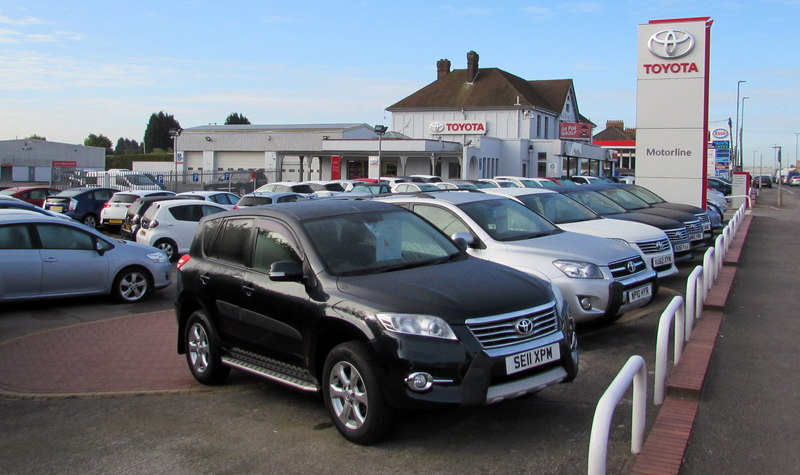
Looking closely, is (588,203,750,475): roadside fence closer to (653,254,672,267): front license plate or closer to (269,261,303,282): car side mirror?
(653,254,672,267): front license plate

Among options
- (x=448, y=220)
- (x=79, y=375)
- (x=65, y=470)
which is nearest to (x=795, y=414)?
(x=448, y=220)

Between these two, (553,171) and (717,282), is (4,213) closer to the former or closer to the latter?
(717,282)

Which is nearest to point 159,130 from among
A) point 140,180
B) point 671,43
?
point 140,180

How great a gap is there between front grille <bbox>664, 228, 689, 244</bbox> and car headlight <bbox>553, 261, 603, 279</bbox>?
5.37 metres

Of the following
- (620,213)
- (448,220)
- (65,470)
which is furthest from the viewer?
(620,213)

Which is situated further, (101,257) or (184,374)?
(101,257)

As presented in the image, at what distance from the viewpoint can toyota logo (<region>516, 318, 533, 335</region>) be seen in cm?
504

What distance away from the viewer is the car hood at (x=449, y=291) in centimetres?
493

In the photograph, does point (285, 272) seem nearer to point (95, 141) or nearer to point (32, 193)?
point (32, 193)

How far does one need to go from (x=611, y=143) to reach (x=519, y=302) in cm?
10180

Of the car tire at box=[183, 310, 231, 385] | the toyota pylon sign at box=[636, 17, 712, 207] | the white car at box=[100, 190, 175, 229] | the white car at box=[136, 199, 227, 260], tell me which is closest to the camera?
the car tire at box=[183, 310, 231, 385]

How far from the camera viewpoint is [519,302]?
5145 millimetres

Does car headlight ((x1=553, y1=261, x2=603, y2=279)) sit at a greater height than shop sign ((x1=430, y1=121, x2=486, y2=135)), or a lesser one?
lesser

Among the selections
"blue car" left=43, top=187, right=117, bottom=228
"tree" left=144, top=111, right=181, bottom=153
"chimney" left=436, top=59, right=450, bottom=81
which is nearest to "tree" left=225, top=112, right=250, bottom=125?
"tree" left=144, top=111, right=181, bottom=153
